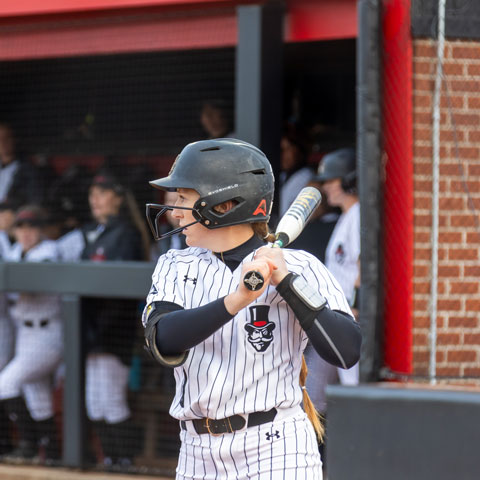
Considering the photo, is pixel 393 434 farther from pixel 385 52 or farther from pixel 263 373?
pixel 385 52

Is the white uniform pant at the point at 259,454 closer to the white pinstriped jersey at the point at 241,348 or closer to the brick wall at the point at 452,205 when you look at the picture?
the white pinstriped jersey at the point at 241,348

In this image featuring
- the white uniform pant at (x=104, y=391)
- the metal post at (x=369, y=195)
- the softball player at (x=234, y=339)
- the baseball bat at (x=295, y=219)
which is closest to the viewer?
the softball player at (x=234, y=339)

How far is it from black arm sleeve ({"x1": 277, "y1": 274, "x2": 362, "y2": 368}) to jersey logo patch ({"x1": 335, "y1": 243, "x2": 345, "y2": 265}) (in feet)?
9.07

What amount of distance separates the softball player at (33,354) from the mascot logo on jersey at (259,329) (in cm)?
341

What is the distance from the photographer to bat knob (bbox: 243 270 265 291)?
7.38 feet

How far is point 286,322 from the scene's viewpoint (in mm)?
2545

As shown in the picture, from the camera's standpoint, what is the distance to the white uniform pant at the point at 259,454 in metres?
2.50

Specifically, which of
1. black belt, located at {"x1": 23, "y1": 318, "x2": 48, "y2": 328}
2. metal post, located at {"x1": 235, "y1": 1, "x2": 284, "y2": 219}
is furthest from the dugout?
black belt, located at {"x1": 23, "y1": 318, "x2": 48, "y2": 328}

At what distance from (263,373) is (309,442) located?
0.83ft

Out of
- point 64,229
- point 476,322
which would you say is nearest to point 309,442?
point 476,322

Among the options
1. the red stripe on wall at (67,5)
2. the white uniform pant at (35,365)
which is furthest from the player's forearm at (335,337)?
the white uniform pant at (35,365)

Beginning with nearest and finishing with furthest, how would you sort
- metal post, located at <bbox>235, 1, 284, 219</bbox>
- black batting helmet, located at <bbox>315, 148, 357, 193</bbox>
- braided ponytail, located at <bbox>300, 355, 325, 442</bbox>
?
braided ponytail, located at <bbox>300, 355, 325, 442</bbox> < metal post, located at <bbox>235, 1, 284, 219</bbox> < black batting helmet, located at <bbox>315, 148, 357, 193</bbox>

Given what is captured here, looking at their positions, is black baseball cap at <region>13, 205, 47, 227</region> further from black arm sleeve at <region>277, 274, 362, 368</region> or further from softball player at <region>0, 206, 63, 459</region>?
black arm sleeve at <region>277, 274, 362, 368</region>

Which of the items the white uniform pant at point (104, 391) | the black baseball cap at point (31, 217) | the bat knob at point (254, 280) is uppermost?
the black baseball cap at point (31, 217)
